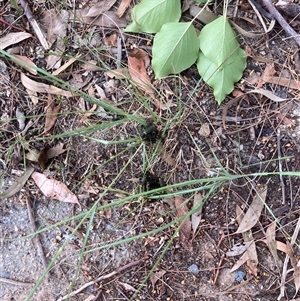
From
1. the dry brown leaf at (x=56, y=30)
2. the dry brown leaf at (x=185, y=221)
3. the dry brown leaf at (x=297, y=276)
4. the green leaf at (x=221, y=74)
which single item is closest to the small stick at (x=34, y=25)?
the dry brown leaf at (x=56, y=30)

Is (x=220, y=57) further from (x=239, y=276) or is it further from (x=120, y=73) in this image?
→ (x=239, y=276)

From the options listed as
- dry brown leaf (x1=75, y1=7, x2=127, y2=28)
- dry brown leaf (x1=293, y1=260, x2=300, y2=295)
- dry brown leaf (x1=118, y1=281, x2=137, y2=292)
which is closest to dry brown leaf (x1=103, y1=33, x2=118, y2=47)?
dry brown leaf (x1=75, y1=7, x2=127, y2=28)

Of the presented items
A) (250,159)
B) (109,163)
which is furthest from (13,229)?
(250,159)

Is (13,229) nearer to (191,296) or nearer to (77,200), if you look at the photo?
(77,200)

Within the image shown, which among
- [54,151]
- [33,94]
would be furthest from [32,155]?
[33,94]

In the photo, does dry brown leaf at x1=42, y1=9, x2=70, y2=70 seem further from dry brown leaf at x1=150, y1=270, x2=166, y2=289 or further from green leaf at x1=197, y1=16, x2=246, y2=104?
dry brown leaf at x1=150, y1=270, x2=166, y2=289
